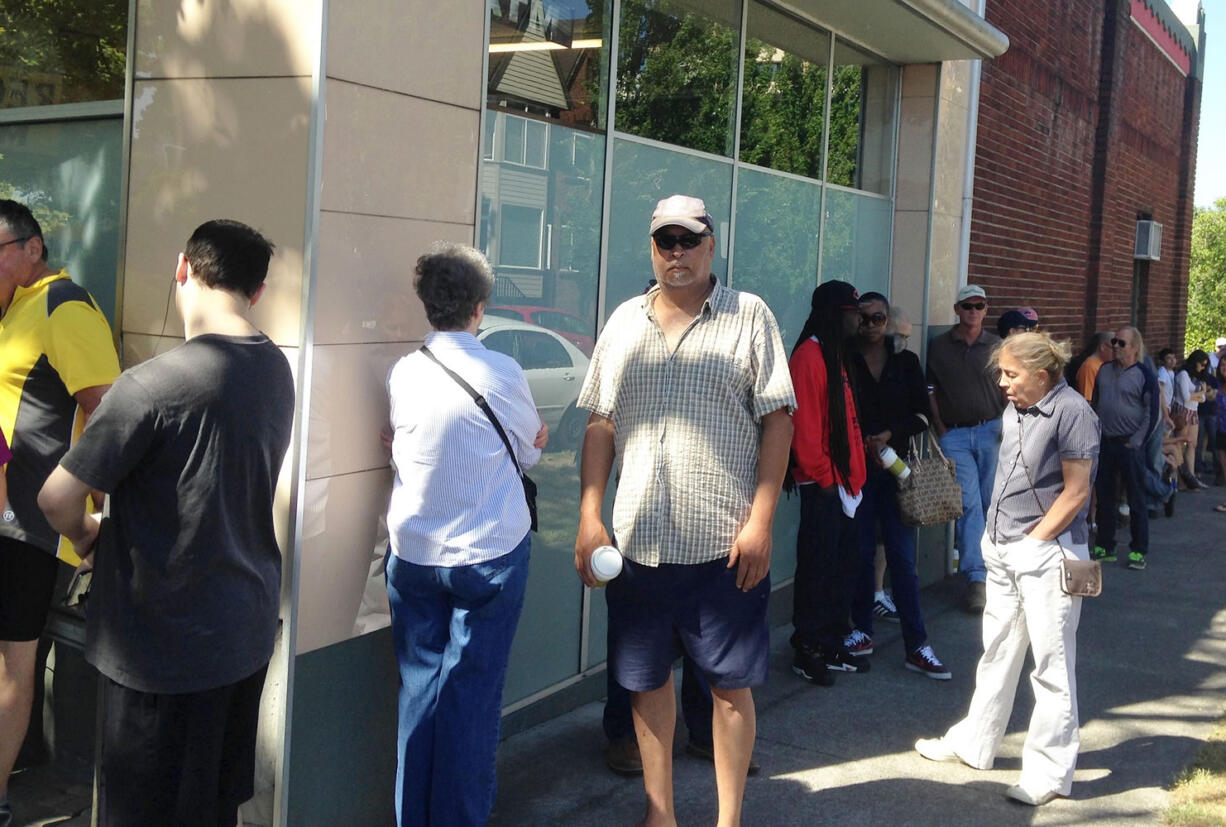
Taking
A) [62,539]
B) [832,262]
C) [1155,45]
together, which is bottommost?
[62,539]

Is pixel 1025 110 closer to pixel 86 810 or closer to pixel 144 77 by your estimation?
pixel 144 77

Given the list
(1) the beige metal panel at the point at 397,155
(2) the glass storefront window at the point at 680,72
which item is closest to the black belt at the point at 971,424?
(2) the glass storefront window at the point at 680,72

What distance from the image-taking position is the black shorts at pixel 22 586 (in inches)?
149

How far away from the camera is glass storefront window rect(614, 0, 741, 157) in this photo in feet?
18.5

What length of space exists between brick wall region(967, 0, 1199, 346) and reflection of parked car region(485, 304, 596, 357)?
481cm

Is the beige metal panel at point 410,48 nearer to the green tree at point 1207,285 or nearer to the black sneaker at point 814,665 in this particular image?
the black sneaker at point 814,665

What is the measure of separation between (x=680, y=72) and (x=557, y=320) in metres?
1.71

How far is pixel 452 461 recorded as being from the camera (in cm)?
360

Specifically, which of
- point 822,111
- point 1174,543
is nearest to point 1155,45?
point 1174,543

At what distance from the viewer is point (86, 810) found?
4.17 m

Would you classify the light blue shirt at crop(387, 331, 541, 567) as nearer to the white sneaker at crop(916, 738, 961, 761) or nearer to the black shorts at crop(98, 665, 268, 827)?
the black shorts at crop(98, 665, 268, 827)

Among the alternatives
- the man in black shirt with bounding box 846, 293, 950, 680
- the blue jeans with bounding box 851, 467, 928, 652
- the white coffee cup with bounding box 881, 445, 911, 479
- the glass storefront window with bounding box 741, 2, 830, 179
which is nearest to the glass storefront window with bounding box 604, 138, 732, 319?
the glass storefront window with bounding box 741, 2, 830, 179

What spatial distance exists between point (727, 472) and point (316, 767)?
162 cm

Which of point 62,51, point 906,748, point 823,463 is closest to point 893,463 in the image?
point 823,463
